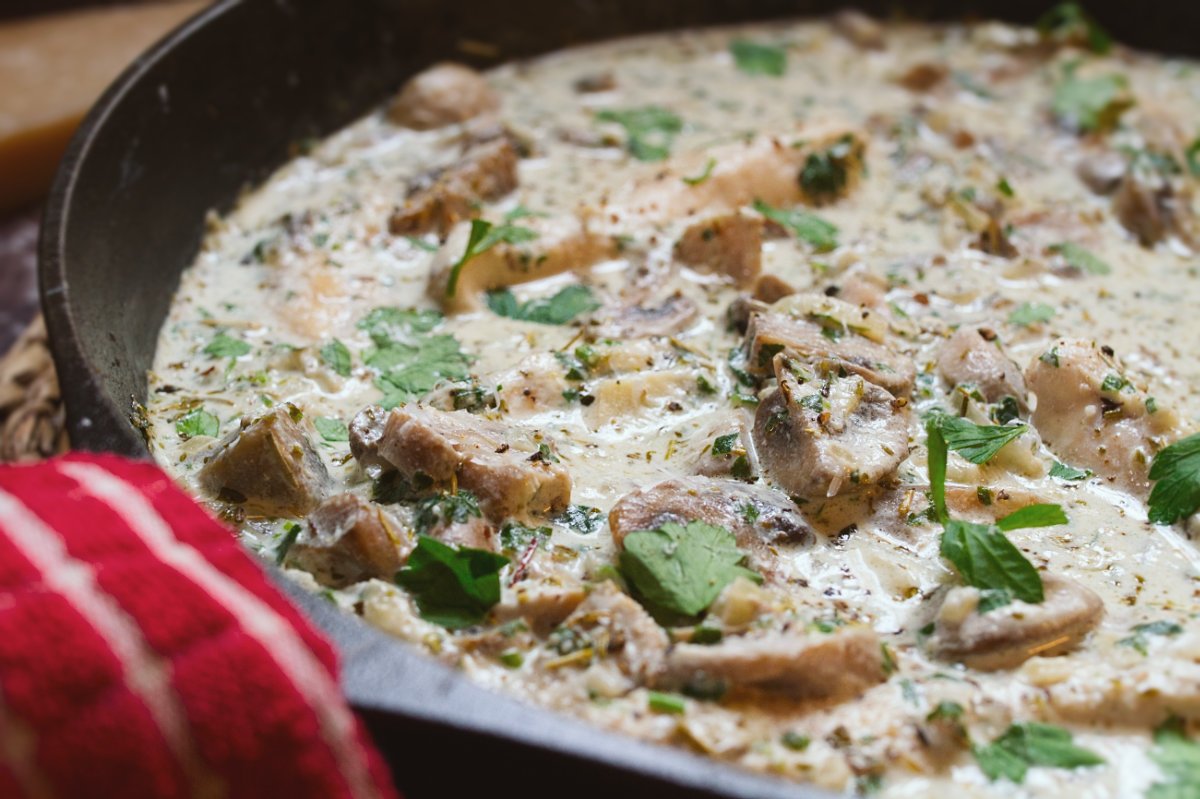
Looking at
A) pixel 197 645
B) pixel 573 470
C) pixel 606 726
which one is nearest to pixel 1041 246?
pixel 573 470

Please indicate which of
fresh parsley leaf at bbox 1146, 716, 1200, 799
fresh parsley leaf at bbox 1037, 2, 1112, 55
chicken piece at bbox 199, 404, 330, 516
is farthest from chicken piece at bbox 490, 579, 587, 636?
fresh parsley leaf at bbox 1037, 2, 1112, 55

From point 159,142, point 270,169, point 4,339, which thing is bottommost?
point 4,339

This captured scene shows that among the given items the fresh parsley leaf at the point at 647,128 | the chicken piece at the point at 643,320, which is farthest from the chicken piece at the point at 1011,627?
the fresh parsley leaf at the point at 647,128

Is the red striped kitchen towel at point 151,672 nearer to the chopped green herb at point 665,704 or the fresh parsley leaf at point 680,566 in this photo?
the chopped green herb at point 665,704

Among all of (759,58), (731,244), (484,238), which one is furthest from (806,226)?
(759,58)

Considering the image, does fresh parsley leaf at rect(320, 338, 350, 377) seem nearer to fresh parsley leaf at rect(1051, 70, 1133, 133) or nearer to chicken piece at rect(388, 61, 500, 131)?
chicken piece at rect(388, 61, 500, 131)

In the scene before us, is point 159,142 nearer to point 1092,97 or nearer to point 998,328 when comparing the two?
point 998,328

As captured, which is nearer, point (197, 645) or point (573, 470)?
point (197, 645)

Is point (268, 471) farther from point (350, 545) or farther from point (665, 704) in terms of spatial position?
point (665, 704)
